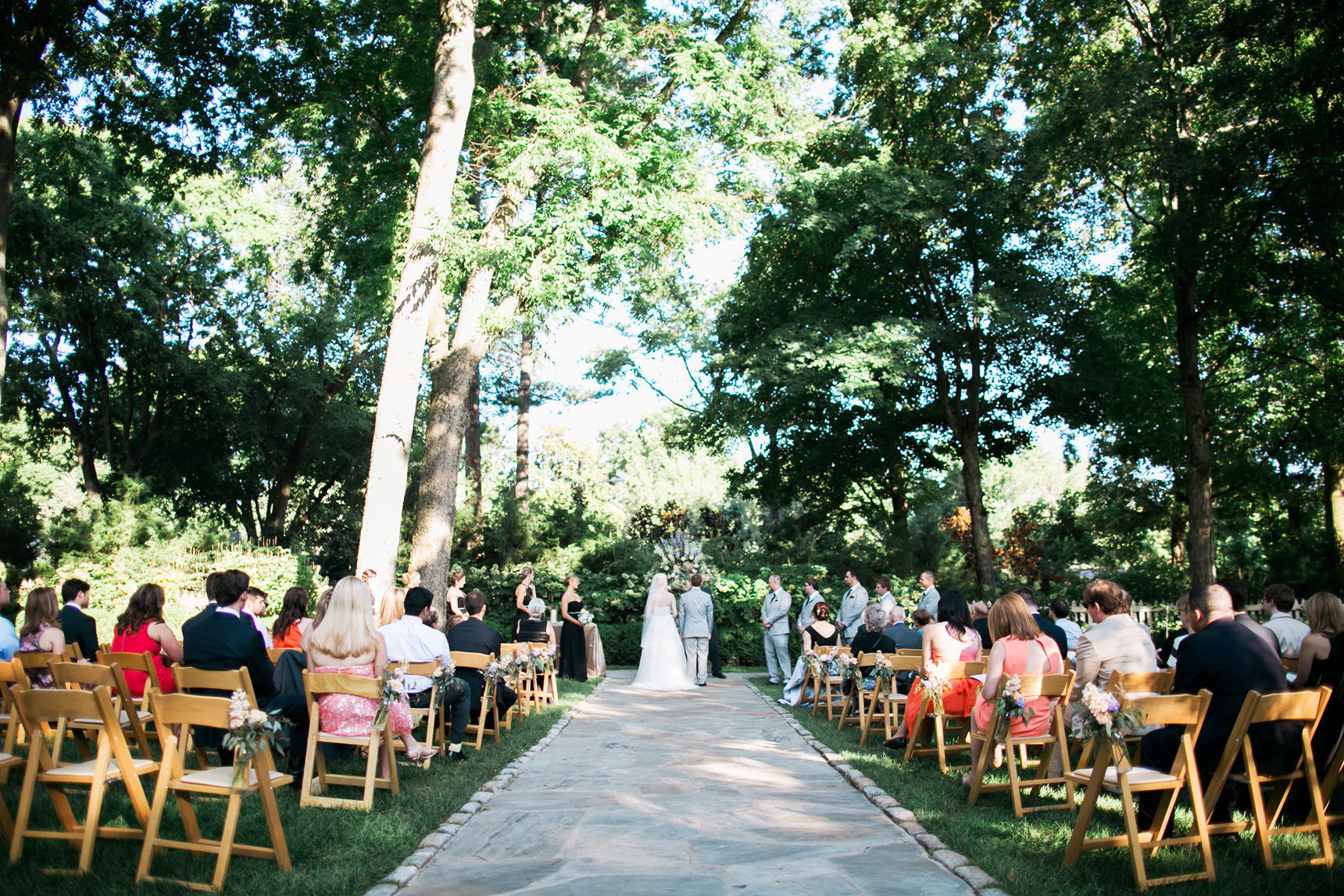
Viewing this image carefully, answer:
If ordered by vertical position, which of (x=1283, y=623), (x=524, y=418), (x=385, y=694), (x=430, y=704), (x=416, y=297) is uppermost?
(x=524, y=418)

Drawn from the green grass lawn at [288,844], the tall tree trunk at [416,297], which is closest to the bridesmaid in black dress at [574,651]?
the tall tree trunk at [416,297]

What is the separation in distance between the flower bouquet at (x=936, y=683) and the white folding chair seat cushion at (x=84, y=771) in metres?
5.64

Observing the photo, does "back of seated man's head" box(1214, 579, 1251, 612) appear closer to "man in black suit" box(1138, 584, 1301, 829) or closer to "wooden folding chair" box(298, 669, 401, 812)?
"man in black suit" box(1138, 584, 1301, 829)

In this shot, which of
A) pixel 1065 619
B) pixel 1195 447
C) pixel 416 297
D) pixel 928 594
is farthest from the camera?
pixel 1195 447

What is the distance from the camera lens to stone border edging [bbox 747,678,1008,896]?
4812 mm

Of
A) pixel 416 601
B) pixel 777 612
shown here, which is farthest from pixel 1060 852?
pixel 777 612

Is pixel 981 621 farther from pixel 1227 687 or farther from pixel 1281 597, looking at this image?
pixel 1227 687

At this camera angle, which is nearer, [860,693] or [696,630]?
[860,693]

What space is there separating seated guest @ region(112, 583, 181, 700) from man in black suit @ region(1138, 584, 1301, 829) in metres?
7.06

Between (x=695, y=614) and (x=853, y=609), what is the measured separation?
3108 millimetres

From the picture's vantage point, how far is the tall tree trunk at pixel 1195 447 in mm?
17984

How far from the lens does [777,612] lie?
1573cm

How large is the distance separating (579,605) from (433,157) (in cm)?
846

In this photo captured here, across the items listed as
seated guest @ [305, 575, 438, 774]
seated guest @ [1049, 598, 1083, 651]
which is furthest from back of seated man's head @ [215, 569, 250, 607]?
seated guest @ [1049, 598, 1083, 651]
